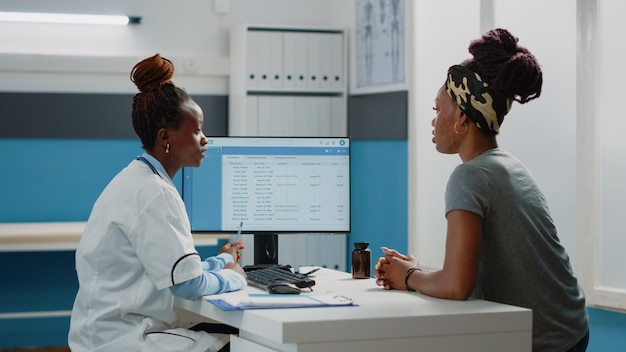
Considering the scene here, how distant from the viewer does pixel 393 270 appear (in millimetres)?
2146

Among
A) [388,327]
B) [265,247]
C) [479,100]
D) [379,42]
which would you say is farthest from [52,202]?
[388,327]

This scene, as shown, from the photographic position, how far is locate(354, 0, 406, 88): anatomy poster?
4.05 meters

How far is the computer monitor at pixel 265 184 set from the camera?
271cm

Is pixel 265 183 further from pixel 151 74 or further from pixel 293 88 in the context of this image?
pixel 293 88

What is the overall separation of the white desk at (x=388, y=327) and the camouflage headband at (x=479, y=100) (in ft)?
1.35

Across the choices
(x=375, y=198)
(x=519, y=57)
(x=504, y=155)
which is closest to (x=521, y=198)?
(x=504, y=155)

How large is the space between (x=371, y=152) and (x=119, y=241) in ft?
7.96

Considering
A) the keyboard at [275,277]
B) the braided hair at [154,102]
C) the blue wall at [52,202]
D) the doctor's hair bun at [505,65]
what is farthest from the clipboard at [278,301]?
the blue wall at [52,202]

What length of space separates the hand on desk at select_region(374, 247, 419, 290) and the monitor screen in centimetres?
54

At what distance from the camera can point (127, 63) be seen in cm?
445

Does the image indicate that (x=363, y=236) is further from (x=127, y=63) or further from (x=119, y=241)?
(x=119, y=241)

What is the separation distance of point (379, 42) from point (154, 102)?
222cm

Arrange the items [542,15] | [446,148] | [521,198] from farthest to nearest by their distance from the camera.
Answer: [542,15]
[446,148]
[521,198]

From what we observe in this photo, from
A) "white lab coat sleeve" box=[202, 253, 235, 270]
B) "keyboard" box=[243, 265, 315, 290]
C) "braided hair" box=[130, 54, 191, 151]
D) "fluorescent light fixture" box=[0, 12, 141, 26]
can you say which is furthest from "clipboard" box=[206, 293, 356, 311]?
"fluorescent light fixture" box=[0, 12, 141, 26]
